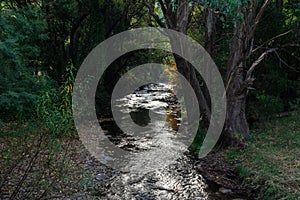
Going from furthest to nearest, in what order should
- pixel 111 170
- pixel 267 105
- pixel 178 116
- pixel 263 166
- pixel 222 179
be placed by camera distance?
1. pixel 178 116
2. pixel 267 105
3. pixel 111 170
4. pixel 222 179
5. pixel 263 166

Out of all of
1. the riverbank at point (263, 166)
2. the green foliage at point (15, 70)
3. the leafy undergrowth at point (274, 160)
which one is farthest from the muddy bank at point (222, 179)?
the green foliage at point (15, 70)

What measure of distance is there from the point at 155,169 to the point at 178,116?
17.0 feet

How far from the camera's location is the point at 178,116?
35.0 feet

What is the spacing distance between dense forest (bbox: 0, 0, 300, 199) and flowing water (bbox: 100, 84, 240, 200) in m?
0.04

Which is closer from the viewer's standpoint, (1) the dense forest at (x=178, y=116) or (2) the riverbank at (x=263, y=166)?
(2) the riverbank at (x=263, y=166)

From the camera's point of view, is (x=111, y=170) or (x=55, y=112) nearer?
(x=111, y=170)

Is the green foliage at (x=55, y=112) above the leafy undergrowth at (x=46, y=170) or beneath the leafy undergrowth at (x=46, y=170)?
above

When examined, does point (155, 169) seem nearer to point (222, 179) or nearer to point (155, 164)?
point (155, 164)

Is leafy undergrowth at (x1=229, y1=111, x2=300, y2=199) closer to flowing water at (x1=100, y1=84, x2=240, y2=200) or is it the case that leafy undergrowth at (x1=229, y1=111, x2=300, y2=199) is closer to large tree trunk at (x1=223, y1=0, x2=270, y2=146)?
large tree trunk at (x1=223, y1=0, x2=270, y2=146)

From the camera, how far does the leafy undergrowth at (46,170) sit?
386 centimetres

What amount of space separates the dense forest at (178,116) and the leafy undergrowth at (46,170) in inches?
0.9

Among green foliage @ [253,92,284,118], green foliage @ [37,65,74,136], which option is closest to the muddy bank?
green foliage @ [253,92,284,118]

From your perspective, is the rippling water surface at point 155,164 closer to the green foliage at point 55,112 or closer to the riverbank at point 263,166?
the riverbank at point 263,166

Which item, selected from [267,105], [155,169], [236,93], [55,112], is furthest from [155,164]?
[267,105]
